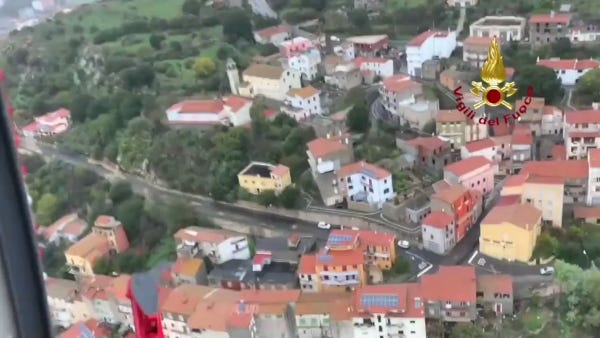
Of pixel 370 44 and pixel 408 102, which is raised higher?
pixel 370 44

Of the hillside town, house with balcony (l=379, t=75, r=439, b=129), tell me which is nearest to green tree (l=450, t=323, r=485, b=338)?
the hillside town

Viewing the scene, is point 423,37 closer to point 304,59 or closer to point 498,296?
point 304,59

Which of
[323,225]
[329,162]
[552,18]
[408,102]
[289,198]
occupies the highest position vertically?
[552,18]

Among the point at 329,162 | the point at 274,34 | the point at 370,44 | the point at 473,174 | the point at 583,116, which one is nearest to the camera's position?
the point at 473,174

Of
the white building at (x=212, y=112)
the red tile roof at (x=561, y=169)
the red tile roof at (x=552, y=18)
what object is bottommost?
the red tile roof at (x=561, y=169)

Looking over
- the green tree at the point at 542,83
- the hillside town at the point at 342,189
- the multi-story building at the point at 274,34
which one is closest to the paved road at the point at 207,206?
the hillside town at the point at 342,189

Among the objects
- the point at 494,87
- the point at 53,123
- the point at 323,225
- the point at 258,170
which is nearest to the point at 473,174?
the point at 494,87

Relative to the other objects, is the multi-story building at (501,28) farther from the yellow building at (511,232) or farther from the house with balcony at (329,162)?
the yellow building at (511,232)
